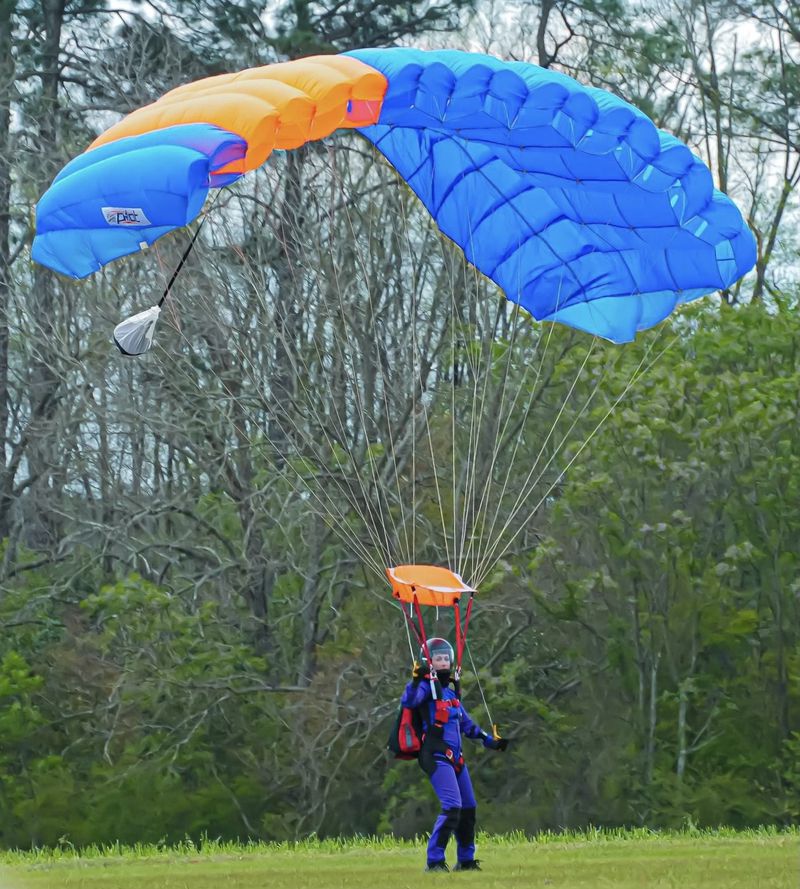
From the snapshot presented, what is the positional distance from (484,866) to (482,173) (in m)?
3.93

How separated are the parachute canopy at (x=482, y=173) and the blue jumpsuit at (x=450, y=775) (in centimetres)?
269

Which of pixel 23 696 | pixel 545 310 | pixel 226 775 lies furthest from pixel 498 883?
pixel 23 696

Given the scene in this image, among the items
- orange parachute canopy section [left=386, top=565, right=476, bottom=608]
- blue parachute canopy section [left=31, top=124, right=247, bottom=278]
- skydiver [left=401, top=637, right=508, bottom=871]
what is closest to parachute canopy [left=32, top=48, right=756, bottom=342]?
blue parachute canopy section [left=31, top=124, right=247, bottom=278]

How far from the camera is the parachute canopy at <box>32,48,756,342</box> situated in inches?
300

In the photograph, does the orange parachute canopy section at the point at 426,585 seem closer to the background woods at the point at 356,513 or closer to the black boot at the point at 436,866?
the black boot at the point at 436,866

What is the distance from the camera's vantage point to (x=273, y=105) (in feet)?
25.1

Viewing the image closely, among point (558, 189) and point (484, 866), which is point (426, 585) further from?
point (558, 189)

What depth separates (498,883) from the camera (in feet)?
24.7

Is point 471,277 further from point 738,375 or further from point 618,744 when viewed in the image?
point 618,744

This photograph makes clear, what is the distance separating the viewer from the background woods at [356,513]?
15.6 metres

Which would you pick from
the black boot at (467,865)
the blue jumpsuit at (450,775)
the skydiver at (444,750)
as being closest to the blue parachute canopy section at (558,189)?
the skydiver at (444,750)

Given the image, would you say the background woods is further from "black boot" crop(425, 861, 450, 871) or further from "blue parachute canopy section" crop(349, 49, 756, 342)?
"black boot" crop(425, 861, 450, 871)

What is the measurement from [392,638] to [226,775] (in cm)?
253

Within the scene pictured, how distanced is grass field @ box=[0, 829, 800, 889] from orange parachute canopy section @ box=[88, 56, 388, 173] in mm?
3609
